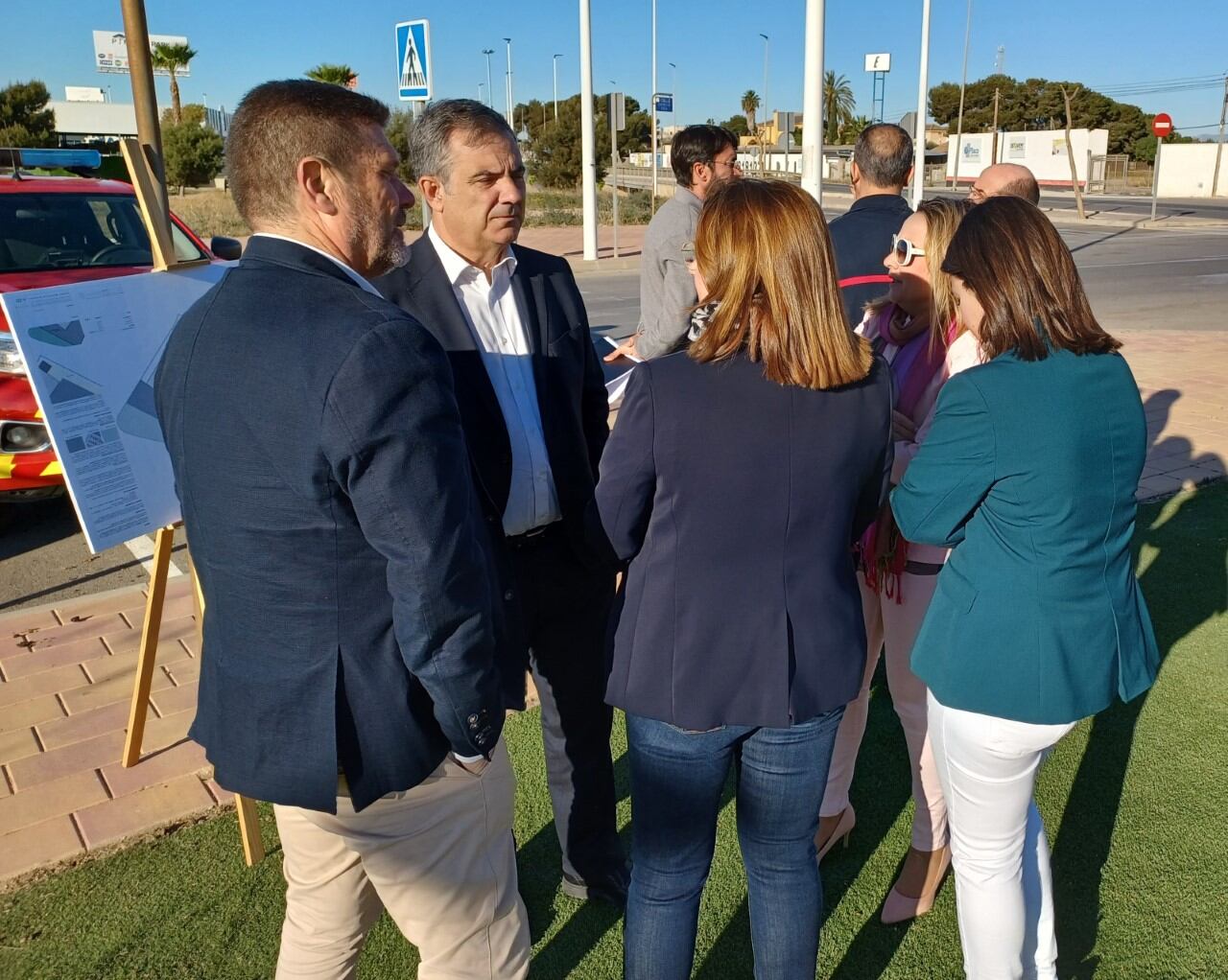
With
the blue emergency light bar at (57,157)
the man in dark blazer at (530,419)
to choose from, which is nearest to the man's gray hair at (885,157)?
the man in dark blazer at (530,419)

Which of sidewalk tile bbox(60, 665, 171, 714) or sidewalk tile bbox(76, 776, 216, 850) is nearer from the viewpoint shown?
sidewalk tile bbox(76, 776, 216, 850)

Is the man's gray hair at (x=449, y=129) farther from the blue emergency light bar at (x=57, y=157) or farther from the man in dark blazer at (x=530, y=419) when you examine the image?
the blue emergency light bar at (x=57, y=157)

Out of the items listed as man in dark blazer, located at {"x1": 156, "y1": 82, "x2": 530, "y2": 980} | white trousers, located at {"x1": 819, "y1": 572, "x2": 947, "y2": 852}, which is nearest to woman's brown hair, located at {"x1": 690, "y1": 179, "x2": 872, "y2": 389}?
man in dark blazer, located at {"x1": 156, "y1": 82, "x2": 530, "y2": 980}

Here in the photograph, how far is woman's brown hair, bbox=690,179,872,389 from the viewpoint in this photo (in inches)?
71.0

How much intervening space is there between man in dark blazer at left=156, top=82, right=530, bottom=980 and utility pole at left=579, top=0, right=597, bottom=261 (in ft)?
54.2

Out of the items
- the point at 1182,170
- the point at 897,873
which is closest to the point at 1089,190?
the point at 1182,170

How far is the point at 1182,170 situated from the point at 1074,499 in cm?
5814

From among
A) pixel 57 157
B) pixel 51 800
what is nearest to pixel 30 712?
pixel 51 800

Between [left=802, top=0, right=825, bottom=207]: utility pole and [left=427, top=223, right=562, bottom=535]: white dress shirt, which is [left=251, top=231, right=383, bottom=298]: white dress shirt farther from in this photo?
[left=802, top=0, right=825, bottom=207]: utility pole

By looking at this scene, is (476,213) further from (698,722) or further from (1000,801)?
(1000,801)

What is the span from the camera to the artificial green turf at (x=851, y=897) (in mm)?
2578

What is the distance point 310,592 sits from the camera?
5.24 ft

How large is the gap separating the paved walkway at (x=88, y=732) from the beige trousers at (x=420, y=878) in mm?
1350

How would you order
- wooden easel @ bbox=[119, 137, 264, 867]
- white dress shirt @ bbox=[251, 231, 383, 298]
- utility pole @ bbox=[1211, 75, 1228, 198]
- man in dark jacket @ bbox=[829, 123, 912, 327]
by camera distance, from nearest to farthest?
white dress shirt @ bbox=[251, 231, 383, 298]
wooden easel @ bbox=[119, 137, 264, 867]
man in dark jacket @ bbox=[829, 123, 912, 327]
utility pole @ bbox=[1211, 75, 1228, 198]
